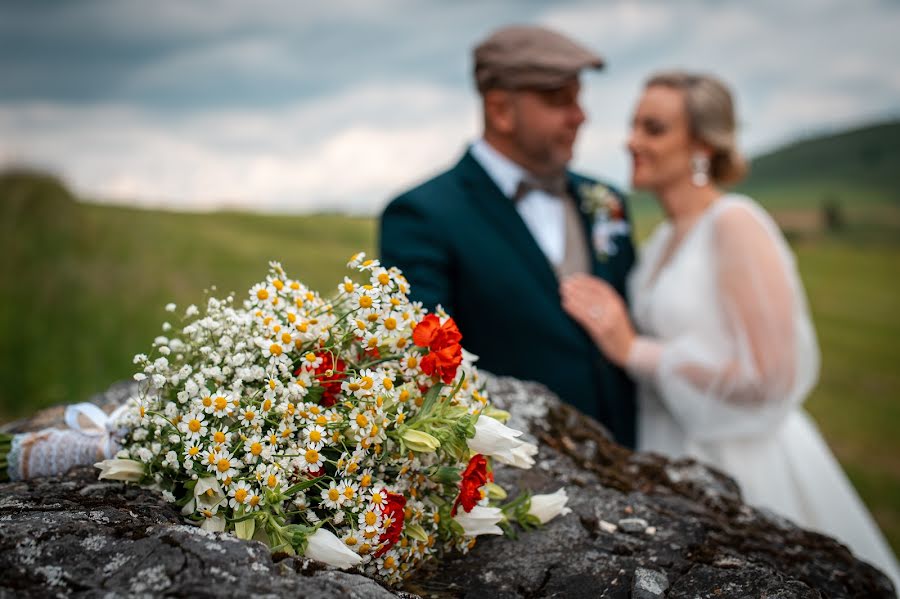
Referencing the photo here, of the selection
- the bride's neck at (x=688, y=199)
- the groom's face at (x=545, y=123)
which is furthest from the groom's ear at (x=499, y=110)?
the bride's neck at (x=688, y=199)

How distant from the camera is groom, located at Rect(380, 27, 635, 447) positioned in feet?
17.5

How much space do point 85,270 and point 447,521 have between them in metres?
12.4

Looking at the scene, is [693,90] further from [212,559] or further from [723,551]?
[212,559]

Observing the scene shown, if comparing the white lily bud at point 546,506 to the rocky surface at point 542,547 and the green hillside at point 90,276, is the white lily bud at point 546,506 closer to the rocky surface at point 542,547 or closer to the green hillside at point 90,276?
the rocky surface at point 542,547

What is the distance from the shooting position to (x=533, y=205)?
595 centimetres

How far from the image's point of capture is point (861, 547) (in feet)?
20.1

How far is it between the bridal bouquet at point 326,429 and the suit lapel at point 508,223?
9.09 ft

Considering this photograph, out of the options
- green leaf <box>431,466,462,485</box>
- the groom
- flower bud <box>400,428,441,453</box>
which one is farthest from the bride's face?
flower bud <box>400,428,441,453</box>

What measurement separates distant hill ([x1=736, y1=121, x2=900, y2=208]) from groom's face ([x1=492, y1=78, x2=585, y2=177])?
87.7ft

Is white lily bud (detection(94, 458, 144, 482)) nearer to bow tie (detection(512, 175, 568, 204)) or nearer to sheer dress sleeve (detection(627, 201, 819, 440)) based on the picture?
bow tie (detection(512, 175, 568, 204))

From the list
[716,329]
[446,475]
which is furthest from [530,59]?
[446,475]

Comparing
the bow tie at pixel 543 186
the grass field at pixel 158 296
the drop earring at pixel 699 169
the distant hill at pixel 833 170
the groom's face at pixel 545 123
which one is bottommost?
the grass field at pixel 158 296

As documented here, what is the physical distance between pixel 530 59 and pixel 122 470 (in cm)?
388

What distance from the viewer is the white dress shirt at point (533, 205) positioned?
5.76m
